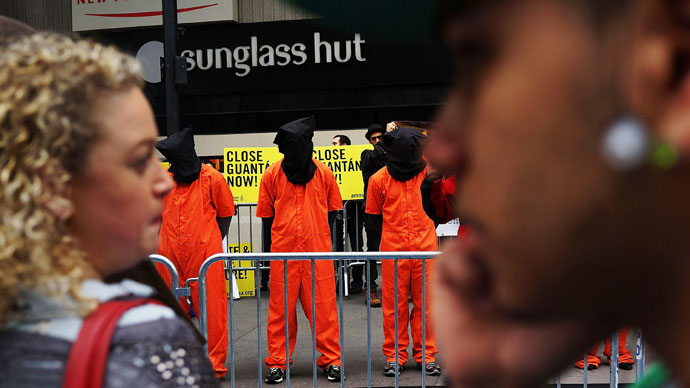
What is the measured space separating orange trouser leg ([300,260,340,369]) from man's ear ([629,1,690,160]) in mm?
6006

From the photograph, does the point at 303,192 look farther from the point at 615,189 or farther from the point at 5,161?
the point at 615,189

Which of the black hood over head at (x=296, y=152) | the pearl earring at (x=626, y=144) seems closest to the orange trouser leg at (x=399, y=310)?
the black hood over head at (x=296, y=152)

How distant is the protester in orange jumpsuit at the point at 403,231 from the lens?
6.38 metres

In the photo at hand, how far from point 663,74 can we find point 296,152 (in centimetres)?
621

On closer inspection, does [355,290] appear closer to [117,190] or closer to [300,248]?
[300,248]

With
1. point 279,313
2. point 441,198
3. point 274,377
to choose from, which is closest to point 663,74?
point 441,198

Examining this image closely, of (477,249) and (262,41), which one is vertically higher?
(262,41)

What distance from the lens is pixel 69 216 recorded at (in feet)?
3.61

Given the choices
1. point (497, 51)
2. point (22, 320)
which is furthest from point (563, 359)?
point (22, 320)

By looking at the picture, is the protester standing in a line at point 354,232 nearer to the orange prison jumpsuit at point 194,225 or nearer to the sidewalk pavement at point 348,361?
the sidewalk pavement at point 348,361

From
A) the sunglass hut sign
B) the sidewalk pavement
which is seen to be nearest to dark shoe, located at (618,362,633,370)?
the sidewalk pavement

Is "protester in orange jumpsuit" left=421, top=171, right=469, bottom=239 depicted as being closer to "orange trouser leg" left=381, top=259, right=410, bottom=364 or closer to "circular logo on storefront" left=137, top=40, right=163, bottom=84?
"orange trouser leg" left=381, top=259, right=410, bottom=364

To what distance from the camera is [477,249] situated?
0.51 meters

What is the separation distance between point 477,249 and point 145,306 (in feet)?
2.43
